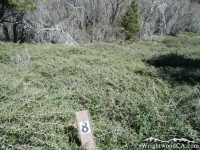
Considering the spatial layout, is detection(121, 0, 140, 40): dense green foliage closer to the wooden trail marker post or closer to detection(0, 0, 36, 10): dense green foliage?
detection(0, 0, 36, 10): dense green foliage

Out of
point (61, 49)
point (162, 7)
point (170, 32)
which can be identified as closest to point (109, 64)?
point (61, 49)

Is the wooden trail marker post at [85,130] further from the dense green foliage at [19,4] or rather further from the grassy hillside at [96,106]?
the dense green foliage at [19,4]

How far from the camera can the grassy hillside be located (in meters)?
2.29

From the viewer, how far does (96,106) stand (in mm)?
3314

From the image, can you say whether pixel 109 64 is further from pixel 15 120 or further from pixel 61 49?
pixel 15 120

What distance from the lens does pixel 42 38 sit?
10.8 m

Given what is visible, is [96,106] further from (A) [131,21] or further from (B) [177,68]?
(A) [131,21]

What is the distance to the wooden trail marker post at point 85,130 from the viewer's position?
7.58 feet

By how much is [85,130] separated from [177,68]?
469cm

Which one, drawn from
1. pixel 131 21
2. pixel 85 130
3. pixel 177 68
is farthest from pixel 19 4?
pixel 131 21

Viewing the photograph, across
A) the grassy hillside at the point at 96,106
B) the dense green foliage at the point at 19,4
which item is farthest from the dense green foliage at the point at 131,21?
the grassy hillside at the point at 96,106

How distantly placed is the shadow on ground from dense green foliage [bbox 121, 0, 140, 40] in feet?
27.8

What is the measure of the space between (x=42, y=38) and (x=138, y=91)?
8.45m

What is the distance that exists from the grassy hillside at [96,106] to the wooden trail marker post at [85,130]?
208 mm
